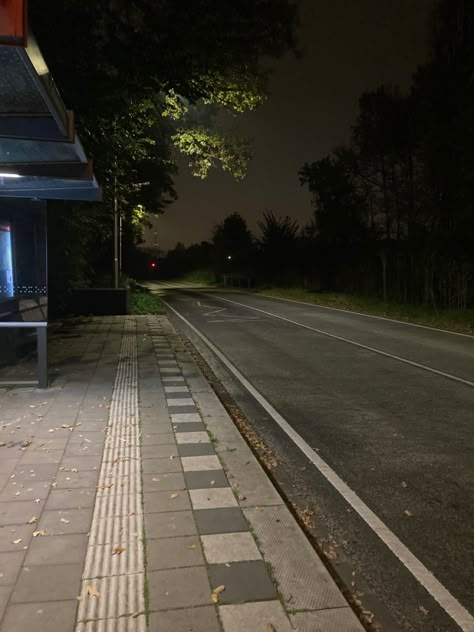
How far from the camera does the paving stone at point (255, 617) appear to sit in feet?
8.70

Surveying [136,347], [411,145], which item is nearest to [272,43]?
[136,347]

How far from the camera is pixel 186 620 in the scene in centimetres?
269

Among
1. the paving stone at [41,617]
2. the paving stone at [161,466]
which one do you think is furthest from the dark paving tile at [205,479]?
the paving stone at [41,617]

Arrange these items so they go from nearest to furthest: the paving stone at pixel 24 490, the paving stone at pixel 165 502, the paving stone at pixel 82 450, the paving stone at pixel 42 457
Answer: the paving stone at pixel 165 502 → the paving stone at pixel 24 490 → the paving stone at pixel 42 457 → the paving stone at pixel 82 450

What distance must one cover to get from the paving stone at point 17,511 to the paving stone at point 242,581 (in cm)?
145

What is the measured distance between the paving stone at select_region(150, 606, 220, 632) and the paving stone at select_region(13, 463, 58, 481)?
208 centimetres

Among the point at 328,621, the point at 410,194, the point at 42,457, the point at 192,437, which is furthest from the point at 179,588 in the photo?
the point at 410,194

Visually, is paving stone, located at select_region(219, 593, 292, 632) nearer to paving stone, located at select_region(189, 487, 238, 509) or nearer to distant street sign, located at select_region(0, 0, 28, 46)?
paving stone, located at select_region(189, 487, 238, 509)

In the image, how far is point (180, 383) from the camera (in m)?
8.15

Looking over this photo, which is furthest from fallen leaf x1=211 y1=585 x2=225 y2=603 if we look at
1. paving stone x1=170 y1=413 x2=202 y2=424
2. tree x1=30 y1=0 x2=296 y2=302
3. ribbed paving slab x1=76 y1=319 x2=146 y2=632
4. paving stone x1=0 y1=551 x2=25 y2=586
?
tree x1=30 y1=0 x2=296 y2=302

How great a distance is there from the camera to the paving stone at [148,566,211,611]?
282cm

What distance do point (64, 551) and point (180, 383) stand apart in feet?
15.9

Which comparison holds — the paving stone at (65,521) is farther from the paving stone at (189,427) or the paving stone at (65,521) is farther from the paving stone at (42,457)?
the paving stone at (189,427)

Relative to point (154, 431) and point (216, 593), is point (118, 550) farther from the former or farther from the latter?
point (154, 431)
